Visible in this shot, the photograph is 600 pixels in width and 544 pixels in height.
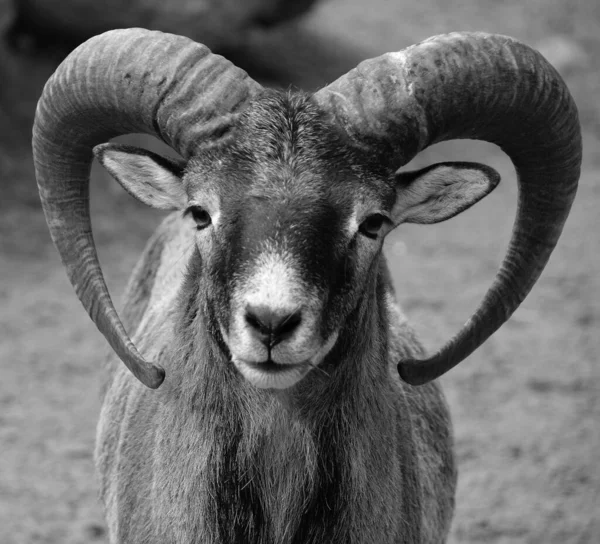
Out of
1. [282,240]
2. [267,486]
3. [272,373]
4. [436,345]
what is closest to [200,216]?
[282,240]

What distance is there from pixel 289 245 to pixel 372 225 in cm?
55

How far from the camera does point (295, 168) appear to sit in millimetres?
3855

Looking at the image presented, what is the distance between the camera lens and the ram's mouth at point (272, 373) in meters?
3.64

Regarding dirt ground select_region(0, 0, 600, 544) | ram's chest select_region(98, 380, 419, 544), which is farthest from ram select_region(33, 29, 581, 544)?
dirt ground select_region(0, 0, 600, 544)

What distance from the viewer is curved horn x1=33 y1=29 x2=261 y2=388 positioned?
4043 mm

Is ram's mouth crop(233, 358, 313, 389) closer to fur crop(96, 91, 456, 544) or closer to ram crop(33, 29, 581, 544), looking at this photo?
ram crop(33, 29, 581, 544)

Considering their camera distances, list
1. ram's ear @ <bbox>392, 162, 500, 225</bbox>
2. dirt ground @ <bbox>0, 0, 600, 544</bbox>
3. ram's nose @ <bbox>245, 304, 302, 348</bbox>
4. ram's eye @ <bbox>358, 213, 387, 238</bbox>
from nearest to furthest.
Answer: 1. ram's nose @ <bbox>245, 304, 302, 348</bbox>
2. ram's eye @ <bbox>358, 213, 387, 238</bbox>
3. ram's ear @ <bbox>392, 162, 500, 225</bbox>
4. dirt ground @ <bbox>0, 0, 600, 544</bbox>

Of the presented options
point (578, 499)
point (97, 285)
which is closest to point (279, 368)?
point (97, 285)

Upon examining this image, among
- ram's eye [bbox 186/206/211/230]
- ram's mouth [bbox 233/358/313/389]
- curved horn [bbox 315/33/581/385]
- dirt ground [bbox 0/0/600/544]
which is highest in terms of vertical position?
curved horn [bbox 315/33/581/385]

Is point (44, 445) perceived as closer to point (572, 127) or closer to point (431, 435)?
point (431, 435)

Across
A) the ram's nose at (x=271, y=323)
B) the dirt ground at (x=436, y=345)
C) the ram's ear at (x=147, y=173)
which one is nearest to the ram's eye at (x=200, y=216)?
the ram's ear at (x=147, y=173)

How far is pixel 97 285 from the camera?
4609 mm

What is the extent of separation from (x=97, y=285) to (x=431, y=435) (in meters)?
2.04

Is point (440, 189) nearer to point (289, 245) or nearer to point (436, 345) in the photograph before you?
point (289, 245)
